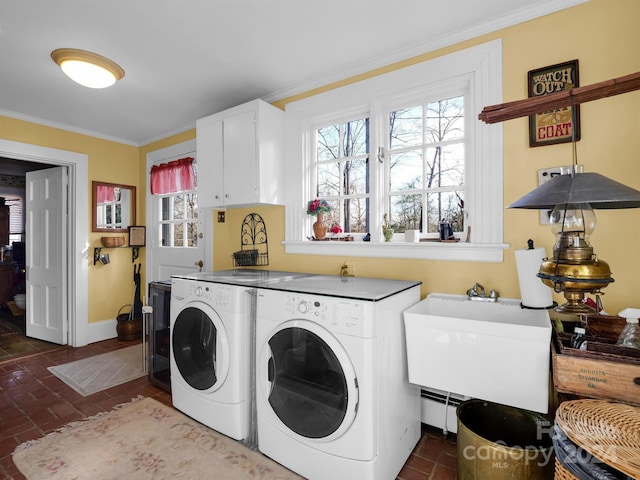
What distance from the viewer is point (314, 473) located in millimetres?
1722

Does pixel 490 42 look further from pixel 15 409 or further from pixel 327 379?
pixel 15 409

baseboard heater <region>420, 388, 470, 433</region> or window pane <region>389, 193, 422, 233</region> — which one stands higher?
window pane <region>389, 193, 422, 233</region>

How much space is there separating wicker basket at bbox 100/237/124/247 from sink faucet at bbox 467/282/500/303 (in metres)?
3.93

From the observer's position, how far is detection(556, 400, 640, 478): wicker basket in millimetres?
919

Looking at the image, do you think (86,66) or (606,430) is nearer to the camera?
(606,430)

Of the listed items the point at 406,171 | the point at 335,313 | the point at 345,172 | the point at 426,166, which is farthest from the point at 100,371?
the point at 426,166

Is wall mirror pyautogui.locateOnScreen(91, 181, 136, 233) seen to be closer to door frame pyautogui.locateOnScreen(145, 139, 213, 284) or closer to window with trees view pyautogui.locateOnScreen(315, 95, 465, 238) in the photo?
door frame pyautogui.locateOnScreen(145, 139, 213, 284)

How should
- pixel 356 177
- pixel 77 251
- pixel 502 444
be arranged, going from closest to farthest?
pixel 502 444 → pixel 356 177 → pixel 77 251

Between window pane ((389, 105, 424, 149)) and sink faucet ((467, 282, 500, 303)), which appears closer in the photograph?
sink faucet ((467, 282, 500, 303))

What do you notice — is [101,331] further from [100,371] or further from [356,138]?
[356,138]

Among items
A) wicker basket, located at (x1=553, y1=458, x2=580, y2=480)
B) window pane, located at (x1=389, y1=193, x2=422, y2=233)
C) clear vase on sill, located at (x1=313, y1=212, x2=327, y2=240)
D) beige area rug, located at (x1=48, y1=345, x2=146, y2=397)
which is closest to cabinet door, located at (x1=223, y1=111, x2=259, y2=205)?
clear vase on sill, located at (x1=313, y1=212, x2=327, y2=240)

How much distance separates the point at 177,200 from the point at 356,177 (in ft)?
8.10

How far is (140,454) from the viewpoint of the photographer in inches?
77.0

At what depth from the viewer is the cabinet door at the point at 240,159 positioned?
2734 millimetres
